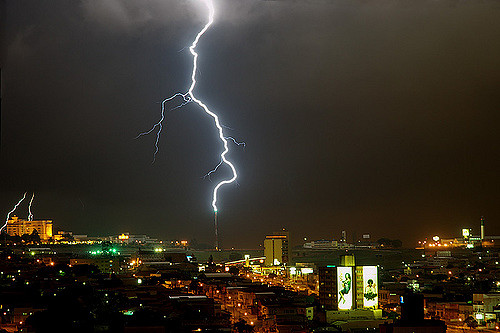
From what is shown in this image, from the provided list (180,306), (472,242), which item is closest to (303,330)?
(180,306)

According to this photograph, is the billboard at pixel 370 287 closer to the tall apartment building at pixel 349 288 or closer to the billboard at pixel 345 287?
the tall apartment building at pixel 349 288

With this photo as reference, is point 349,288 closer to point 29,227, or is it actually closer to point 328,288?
point 328,288

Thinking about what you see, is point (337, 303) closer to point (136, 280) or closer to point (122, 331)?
point (136, 280)

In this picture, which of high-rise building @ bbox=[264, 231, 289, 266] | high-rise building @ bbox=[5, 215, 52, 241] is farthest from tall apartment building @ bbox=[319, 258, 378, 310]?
high-rise building @ bbox=[5, 215, 52, 241]

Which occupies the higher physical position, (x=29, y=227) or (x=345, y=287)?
(x=29, y=227)

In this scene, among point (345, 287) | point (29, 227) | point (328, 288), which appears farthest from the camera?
point (29, 227)

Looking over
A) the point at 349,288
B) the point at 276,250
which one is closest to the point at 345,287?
the point at 349,288
